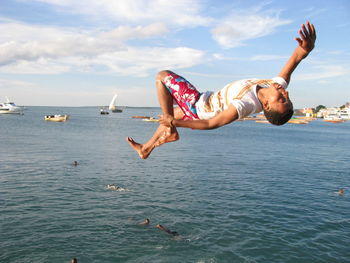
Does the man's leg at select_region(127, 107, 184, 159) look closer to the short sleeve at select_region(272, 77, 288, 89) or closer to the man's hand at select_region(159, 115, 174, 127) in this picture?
the man's hand at select_region(159, 115, 174, 127)

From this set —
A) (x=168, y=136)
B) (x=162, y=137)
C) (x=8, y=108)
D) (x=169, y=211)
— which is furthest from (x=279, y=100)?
(x=8, y=108)

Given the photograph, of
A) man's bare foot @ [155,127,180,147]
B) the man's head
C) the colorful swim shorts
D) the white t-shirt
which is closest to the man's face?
the man's head

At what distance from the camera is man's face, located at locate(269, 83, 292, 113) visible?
4773mm

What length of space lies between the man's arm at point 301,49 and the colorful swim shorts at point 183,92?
1.52 m

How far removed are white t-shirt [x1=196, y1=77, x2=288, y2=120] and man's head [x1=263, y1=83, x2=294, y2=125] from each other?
0.49 feet

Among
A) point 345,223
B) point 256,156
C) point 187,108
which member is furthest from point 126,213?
point 256,156

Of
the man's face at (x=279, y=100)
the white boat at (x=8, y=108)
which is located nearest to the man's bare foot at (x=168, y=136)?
the man's face at (x=279, y=100)

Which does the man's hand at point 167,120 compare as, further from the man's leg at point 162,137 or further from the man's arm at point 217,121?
the man's leg at point 162,137

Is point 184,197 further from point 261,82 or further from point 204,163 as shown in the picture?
point 261,82

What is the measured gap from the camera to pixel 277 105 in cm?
477

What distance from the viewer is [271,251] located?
19.3 m

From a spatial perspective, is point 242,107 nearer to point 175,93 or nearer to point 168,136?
point 175,93

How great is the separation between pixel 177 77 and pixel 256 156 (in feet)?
170

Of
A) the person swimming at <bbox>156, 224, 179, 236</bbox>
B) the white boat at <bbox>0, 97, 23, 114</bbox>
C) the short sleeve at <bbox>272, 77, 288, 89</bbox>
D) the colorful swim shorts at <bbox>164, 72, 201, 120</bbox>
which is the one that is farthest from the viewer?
the white boat at <bbox>0, 97, 23, 114</bbox>
